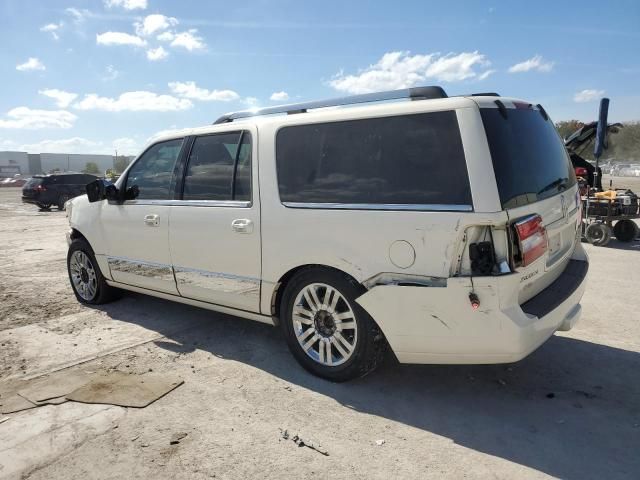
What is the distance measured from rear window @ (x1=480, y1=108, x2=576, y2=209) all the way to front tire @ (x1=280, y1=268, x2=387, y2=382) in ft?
3.79

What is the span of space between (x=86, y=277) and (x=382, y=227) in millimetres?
4066

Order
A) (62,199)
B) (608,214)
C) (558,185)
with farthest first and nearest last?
(62,199) → (608,214) → (558,185)

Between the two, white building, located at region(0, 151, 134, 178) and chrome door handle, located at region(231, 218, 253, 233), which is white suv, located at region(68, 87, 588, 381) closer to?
chrome door handle, located at region(231, 218, 253, 233)

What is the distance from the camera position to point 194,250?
419 cm

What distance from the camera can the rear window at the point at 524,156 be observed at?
2.83m

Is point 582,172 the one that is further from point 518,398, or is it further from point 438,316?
point 438,316

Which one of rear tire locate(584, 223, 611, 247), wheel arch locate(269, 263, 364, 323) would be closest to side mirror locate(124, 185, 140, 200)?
wheel arch locate(269, 263, 364, 323)

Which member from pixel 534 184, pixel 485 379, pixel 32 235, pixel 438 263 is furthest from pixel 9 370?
pixel 32 235

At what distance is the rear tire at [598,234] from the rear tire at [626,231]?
0.79m

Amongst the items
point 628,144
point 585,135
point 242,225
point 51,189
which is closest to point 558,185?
point 242,225

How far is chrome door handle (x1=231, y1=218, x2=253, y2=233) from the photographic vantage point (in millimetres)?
3750

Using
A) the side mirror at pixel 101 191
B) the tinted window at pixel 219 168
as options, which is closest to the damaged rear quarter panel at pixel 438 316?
the tinted window at pixel 219 168

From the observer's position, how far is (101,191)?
198 inches

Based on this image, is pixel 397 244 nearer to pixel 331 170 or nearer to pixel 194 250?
pixel 331 170
